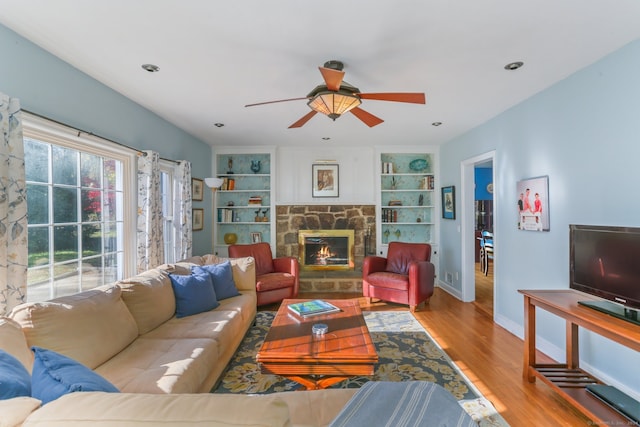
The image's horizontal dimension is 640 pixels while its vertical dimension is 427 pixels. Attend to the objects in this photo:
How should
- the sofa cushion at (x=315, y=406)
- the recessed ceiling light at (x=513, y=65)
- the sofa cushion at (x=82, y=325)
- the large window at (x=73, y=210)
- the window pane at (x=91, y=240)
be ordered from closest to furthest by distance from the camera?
the sofa cushion at (x=315, y=406)
the sofa cushion at (x=82, y=325)
the large window at (x=73, y=210)
the recessed ceiling light at (x=513, y=65)
the window pane at (x=91, y=240)

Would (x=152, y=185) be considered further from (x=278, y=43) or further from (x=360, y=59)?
(x=360, y=59)

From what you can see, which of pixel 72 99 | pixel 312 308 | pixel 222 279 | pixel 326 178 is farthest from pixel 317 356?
pixel 326 178

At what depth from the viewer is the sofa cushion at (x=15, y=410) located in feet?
2.35

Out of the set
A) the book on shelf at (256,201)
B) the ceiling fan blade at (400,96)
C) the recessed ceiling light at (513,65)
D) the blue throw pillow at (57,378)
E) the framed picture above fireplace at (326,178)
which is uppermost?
the recessed ceiling light at (513,65)

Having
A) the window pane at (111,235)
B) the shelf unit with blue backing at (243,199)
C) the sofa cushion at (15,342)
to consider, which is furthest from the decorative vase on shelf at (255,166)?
the sofa cushion at (15,342)

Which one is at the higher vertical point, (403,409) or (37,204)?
(37,204)

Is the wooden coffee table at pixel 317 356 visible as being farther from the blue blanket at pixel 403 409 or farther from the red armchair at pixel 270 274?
the red armchair at pixel 270 274

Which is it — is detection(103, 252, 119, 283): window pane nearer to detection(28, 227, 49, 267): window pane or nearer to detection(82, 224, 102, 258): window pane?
detection(82, 224, 102, 258): window pane

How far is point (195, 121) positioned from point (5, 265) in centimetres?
269

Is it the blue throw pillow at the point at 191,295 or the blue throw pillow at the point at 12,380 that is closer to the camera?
the blue throw pillow at the point at 12,380

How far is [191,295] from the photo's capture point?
286 centimetres

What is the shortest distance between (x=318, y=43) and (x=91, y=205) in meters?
2.49

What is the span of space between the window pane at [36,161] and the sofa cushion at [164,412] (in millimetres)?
2291

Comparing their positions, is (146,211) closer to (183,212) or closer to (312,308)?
(183,212)
